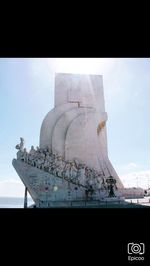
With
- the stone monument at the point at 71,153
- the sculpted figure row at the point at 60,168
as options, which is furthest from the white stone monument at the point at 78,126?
the sculpted figure row at the point at 60,168

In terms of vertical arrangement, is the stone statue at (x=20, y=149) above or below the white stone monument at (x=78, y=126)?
below

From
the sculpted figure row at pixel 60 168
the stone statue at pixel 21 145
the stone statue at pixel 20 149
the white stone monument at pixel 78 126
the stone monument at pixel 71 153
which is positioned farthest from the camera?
the white stone monument at pixel 78 126

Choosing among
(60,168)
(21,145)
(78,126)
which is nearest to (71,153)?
(78,126)

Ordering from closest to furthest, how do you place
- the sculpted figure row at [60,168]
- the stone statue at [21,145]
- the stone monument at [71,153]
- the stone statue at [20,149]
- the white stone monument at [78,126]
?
the stone monument at [71,153]
the sculpted figure row at [60,168]
the stone statue at [20,149]
the stone statue at [21,145]
the white stone monument at [78,126]

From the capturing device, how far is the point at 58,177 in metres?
13.4

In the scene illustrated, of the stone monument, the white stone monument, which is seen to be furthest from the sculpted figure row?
the white stone monument

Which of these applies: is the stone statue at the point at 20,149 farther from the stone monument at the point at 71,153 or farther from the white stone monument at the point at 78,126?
the white stone monument at the point at 78,126
